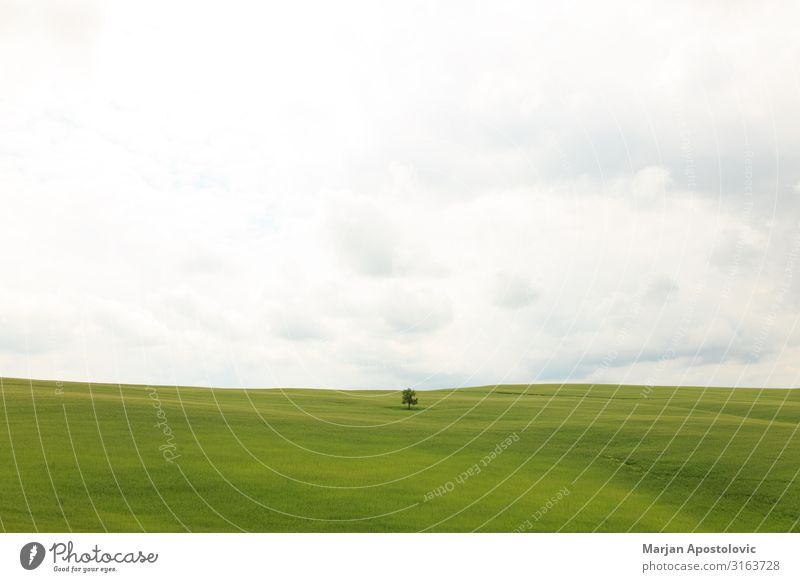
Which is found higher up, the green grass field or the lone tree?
the lone tree

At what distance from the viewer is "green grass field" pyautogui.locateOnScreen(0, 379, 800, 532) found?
70.6ft

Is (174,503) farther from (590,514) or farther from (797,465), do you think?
(797,465)

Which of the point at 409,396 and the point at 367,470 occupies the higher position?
the point at 409,396

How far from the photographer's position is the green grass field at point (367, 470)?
21.5 meters

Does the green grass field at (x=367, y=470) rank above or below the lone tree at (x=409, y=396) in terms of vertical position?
below

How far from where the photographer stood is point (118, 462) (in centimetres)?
2530

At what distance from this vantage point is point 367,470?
87.1 ft

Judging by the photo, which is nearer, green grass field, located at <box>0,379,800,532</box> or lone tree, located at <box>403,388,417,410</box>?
green grass field, located at <box>0,379,800,532</box>

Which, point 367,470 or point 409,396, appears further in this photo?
point 409,396
